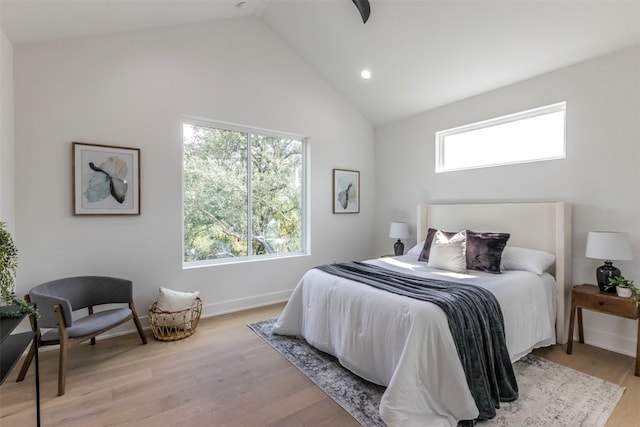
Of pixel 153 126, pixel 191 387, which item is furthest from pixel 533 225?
pixel 153 126

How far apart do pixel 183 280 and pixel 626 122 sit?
176 inches

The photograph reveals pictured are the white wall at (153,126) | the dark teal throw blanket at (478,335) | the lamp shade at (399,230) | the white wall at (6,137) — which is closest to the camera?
the dark teal throw blanket at (478,335)

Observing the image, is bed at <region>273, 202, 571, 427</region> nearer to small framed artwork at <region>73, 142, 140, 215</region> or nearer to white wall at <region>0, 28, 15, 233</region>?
small framed artwork at <region>73, 142, 140, 215</region>

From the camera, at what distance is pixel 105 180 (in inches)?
112

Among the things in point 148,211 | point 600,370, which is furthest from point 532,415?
point 148,211

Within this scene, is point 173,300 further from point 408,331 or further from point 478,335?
point 478,335

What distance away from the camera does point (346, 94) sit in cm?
450

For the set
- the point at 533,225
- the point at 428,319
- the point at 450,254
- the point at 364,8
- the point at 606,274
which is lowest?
the point at 428,319

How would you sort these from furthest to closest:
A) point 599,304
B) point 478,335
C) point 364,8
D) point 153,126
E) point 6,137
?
point 153,126 < point 364,8 < point 599,304 < point 6,137 < point 478,335

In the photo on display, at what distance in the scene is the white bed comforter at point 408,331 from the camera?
1.67 meters

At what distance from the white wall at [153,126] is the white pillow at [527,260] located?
2.31 m

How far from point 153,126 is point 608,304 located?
4401mm

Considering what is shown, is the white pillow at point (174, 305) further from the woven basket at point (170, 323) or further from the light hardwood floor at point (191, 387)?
the light hardwood floor at point (191, 387)

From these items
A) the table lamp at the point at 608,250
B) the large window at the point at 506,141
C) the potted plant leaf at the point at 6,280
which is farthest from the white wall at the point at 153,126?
the table lamp at the point at 608,250
